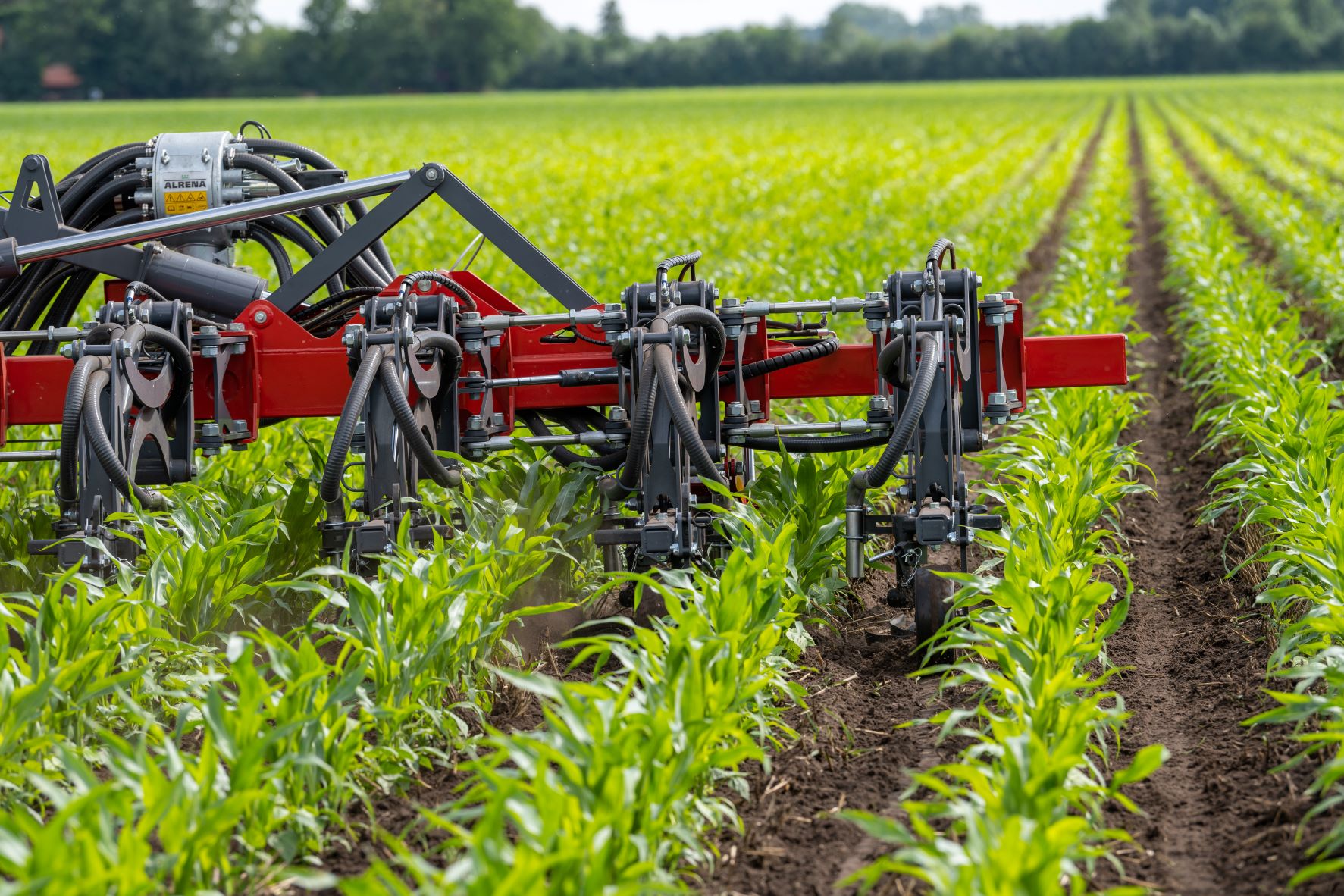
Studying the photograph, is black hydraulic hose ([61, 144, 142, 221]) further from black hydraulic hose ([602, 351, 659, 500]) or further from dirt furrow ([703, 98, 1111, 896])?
dirt furrow ([703, 98, 1111, 896])

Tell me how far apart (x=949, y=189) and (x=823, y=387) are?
58.0ft

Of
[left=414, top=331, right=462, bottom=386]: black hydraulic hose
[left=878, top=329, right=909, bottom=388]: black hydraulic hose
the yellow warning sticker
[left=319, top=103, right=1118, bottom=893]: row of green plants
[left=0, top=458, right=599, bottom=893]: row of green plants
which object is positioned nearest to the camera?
[left=319, top=103, right=1118, bottom=893]: row of green plants

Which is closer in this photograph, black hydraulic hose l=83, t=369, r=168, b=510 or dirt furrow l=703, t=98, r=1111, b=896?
dirt furrow l=703, t=98, r=1111, b=896

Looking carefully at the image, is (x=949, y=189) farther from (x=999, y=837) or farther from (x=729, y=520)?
(x=999, y=837)

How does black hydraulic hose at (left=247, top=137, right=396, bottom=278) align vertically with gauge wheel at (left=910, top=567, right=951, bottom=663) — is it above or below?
above

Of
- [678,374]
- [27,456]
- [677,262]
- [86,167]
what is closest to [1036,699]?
[678,374]

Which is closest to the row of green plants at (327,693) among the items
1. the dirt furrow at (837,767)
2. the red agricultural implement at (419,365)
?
the dirt furrow at (837,767)

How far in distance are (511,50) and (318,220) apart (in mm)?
82539

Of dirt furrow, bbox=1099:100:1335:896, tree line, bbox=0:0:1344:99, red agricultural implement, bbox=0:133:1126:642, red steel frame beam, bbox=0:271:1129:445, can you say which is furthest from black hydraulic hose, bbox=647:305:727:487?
tree line, bbox=0:0:1344:99

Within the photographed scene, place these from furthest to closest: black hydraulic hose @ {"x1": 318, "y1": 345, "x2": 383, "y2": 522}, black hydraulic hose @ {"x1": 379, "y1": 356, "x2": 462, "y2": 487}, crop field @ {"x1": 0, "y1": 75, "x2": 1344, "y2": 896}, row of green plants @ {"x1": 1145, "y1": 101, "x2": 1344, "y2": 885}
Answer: black hydraulic hose @ {"x1": 379, "y1": 356, "x2": 462, "y2": 487}, black hydraulic hose @ {"x1": 318, "y1": 345, "x2": 383, "y2": 522}, row of green plants @ {"x1": 1145, "y1": 101, "x2": 1344, "y2": 885}, crop field @ {"x1": 0, "y1": 75, "x2": 1344, "y2": 896}

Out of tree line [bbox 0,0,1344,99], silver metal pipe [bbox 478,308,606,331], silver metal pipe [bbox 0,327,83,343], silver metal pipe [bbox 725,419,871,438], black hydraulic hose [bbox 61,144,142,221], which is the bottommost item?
silver metal pipe [bbox 725,419,871,438]

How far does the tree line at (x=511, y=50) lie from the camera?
7688cm

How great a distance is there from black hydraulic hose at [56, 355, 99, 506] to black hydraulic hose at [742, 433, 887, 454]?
2147 mm

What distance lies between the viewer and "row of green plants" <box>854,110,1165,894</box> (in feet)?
9.55
